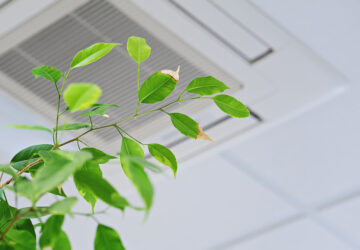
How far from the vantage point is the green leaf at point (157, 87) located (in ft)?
1.44

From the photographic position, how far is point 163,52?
110cm

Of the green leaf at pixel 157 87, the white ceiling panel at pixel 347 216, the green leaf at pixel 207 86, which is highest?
the white ceiling panel at pixel 347 216

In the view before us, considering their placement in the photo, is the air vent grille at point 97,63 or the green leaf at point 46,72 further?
the air vent grille at point 97,63

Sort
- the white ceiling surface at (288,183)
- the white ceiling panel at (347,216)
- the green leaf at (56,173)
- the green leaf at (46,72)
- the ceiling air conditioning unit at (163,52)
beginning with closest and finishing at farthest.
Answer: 1. the green leaf at (56,173)
2. the green leaf at (46,72)
3. the ceiling air conditioning unit at (163,52)
4. the white ceiling surface at (288,183)
5. the white ceiling panel at (347,216)

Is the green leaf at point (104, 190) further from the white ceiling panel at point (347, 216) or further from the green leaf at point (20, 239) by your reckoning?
the white ceiling panel at point (347, 216)

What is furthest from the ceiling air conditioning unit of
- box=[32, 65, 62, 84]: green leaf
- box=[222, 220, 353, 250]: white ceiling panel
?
box=[222, 220, 353, 250]: white ceiling panel

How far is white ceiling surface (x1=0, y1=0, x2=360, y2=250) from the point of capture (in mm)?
1202

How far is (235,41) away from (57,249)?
0.80 meters

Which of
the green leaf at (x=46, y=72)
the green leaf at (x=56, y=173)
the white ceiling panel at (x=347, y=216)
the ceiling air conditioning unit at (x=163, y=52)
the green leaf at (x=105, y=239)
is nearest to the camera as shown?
the green leaf at (x=56, y=173)

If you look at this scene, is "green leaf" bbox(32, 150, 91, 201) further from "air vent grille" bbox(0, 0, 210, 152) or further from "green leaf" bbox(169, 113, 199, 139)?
"air vent grille" bbox(0, 0, 210, 152)

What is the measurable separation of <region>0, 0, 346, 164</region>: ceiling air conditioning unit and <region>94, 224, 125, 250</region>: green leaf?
728 mm

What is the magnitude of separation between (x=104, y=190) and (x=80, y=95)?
65 millimetres

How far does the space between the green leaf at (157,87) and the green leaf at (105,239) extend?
0.12m

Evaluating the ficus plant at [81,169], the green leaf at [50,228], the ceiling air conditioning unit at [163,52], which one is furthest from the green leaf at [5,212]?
the ceiling air conditioning unit at [163,52]
